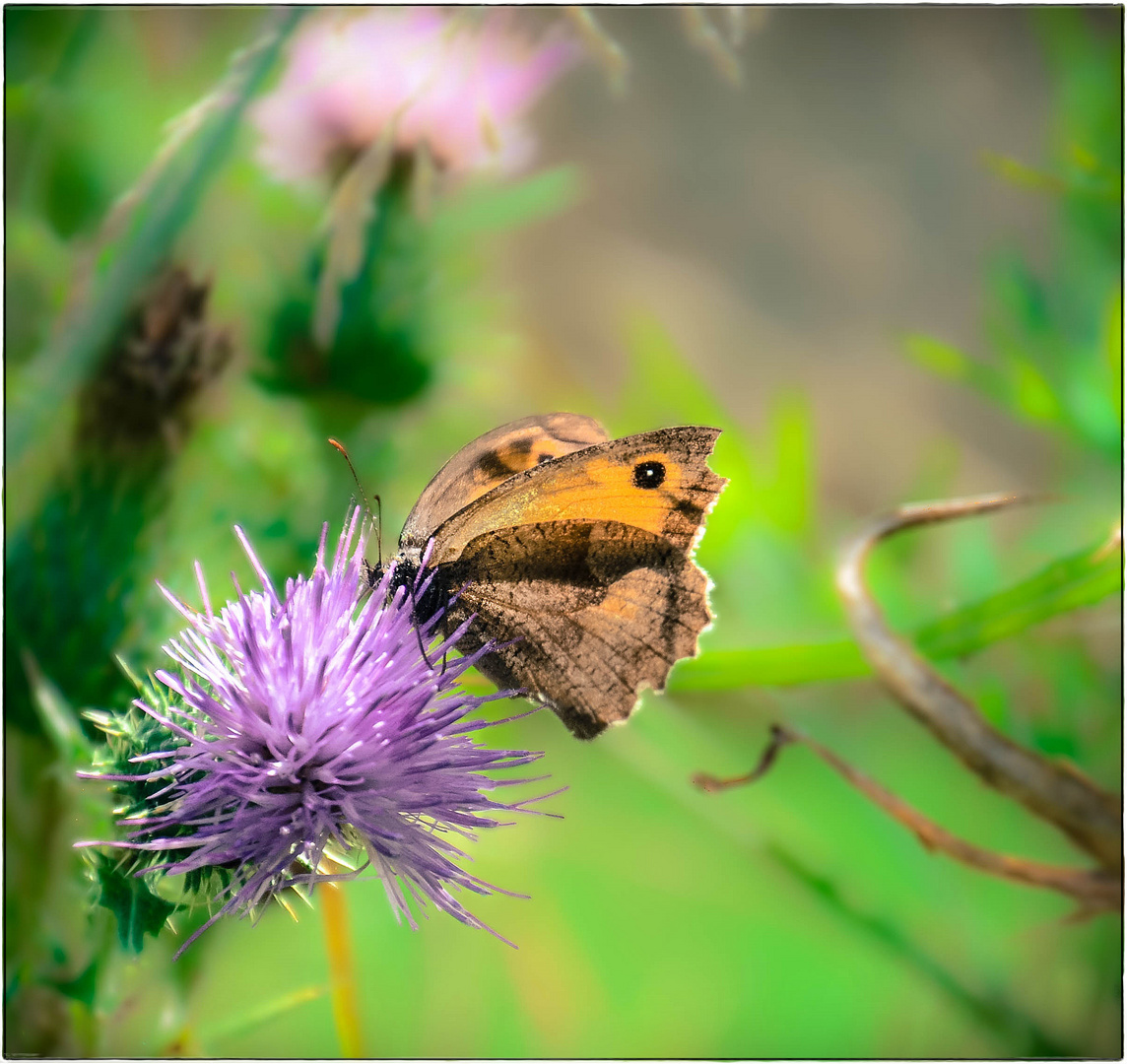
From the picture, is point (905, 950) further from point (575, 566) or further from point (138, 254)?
point (138, 254)

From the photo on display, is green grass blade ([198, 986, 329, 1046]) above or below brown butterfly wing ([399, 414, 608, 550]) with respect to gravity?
below

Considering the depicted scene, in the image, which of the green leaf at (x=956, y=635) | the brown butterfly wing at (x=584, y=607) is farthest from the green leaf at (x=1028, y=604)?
the brown butterfly wing at (x=584, y=607)

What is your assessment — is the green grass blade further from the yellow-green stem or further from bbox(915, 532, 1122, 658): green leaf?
bbox(915, 532, 1122, 658): green leaf

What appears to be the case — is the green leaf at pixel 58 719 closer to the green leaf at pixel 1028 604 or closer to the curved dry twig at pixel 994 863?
the curved dry twig at pixel 994 863

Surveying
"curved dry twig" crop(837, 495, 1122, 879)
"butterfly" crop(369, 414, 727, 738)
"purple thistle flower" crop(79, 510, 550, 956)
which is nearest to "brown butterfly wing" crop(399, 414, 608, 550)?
"butterfly" crop(369, 414, 727, 738)

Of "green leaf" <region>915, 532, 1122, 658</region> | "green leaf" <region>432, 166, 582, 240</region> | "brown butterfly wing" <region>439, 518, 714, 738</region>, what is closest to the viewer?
"brown butterfly wing" <region>439, 518, 714, 738</region>

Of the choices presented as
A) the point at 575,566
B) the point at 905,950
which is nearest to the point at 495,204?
the point at 575,566

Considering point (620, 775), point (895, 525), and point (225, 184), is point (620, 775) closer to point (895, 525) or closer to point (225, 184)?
point (895, 525)
